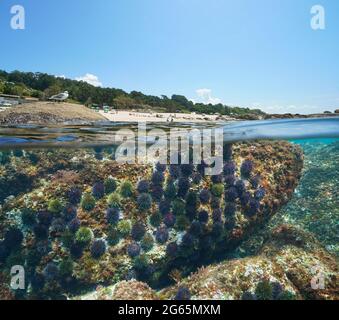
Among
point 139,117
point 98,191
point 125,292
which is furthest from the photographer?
point 139,117

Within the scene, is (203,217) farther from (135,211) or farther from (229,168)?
(229,168)

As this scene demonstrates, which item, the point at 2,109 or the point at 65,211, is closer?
the point at 65,211

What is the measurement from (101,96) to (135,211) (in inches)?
370

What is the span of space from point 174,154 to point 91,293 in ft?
20.5

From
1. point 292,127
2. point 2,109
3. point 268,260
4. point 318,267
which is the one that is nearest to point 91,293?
point 268,260

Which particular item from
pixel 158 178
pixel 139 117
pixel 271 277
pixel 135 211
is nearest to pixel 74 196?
pixel 135 211

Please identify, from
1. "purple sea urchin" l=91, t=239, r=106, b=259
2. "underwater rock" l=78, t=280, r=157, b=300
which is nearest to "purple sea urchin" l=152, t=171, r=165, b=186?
"purple sea urchin" l=91, t=239, r=106, b=259

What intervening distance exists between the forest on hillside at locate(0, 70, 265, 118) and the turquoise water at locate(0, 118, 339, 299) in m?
4.31

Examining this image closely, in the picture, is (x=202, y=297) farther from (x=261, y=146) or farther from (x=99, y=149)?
(x=99, y=149)

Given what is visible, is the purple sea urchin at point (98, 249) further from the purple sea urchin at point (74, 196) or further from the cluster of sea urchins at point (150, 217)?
the purple sea urchin at point (74, 196)

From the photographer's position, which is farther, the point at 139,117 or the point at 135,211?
the point at 139,117

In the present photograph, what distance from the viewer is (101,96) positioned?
59.3 ft

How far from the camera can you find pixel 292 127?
53.9ft

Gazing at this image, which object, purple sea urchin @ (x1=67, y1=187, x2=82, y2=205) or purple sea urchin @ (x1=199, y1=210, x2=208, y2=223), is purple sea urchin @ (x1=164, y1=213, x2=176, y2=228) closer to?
purple sea urchin @ (x1=199, y1=210, x2=208, y2=223)
